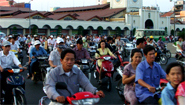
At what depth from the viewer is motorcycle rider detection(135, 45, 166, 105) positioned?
4.07 m

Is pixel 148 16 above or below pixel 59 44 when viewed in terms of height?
above

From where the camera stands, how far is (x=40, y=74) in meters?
9.23

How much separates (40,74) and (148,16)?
6769 cm

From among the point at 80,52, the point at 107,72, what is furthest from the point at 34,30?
the point at 107,72

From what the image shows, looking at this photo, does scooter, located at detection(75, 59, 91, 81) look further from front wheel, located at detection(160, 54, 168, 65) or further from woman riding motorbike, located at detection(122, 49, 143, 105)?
front wheel, located at detection(160, 54, 168, 65)

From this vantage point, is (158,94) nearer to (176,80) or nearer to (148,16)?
(176,80)

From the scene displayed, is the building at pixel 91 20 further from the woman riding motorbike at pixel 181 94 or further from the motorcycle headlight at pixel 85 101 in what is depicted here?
the woman riding motorbike at pixel 181 94

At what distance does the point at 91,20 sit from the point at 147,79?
64429mm

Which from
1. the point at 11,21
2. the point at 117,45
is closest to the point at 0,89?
the point at 117,45

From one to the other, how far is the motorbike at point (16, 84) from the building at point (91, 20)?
41670 millimetres

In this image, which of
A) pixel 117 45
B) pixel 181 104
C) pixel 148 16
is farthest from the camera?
pixel 148 16

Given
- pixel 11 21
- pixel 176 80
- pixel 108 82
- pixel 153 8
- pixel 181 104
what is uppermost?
pixel 153 8

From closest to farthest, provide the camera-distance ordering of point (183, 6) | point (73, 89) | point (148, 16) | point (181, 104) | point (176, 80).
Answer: point (181, 104)
point (176, 80)
point (73, 89)
point (148, 16)
point (183, 6)

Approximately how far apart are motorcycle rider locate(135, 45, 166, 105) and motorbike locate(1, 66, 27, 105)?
2.30 m
